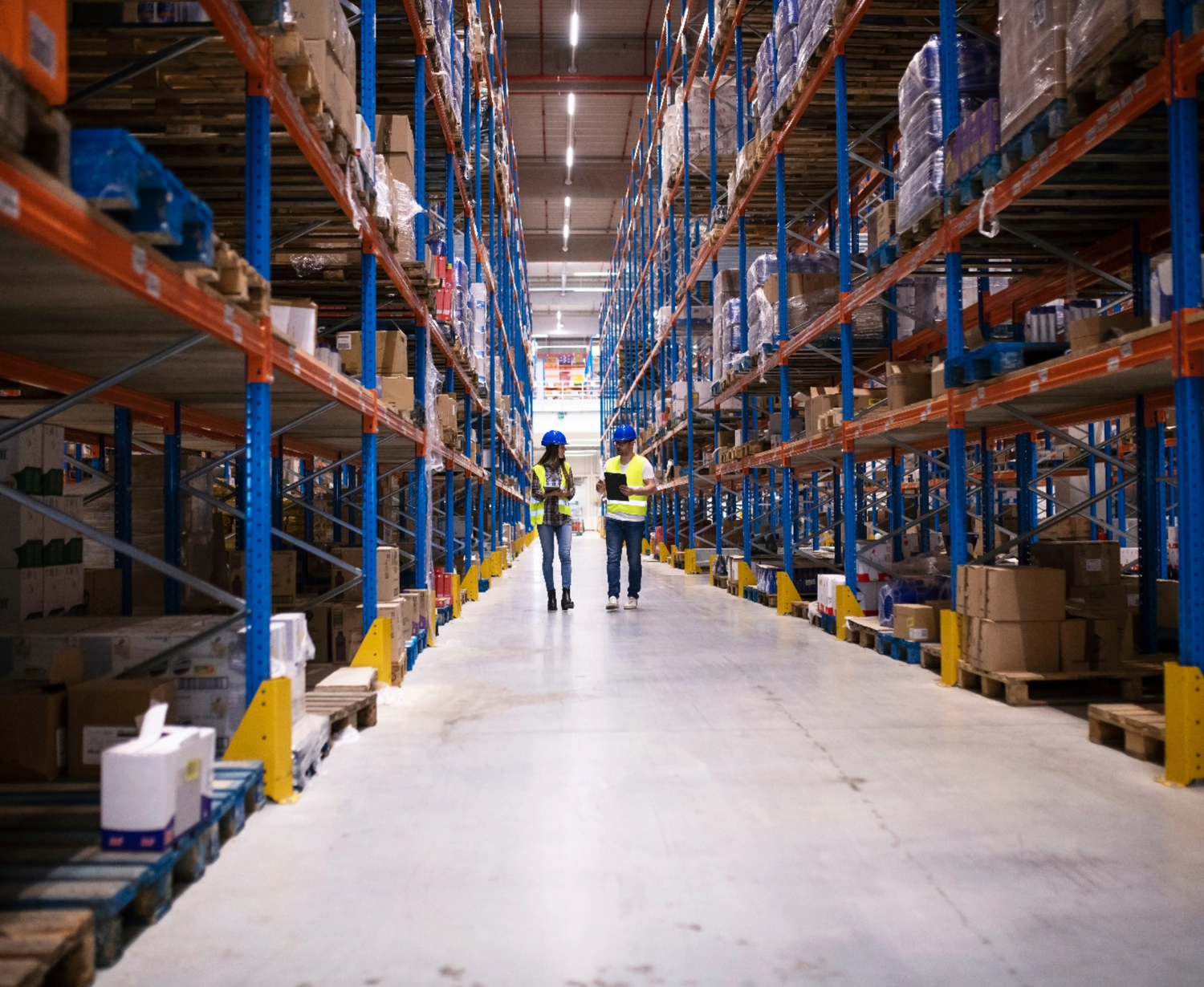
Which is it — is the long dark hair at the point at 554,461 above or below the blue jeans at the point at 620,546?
above

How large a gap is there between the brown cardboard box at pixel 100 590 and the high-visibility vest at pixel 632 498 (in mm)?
4714

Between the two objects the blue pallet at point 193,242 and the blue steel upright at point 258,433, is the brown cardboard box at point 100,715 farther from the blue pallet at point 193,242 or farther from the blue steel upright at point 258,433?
the blue pallet at point 193,242

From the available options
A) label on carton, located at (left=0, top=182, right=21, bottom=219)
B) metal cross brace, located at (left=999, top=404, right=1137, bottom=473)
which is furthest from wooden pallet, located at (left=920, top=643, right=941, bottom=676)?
label on carton, located at (left=0, top=182, right=21, bottom=219)

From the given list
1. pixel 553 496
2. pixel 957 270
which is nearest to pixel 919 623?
pixel 957 270

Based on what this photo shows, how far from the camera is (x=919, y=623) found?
6141 mm

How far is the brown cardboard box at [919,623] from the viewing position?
613cm

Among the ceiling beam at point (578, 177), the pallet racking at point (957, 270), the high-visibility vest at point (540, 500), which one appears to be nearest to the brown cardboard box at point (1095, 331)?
the pallet racking at point (957, 270)

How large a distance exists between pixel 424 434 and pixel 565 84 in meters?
15.1

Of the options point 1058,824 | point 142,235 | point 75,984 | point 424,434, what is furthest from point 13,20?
point 424,434

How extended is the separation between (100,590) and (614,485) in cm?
500

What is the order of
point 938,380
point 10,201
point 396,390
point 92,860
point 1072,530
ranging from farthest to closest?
1. point 1072,530
2. point 396,390
3. point 938,380
4. point 92,860
5. point 10,201

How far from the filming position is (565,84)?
19781mm

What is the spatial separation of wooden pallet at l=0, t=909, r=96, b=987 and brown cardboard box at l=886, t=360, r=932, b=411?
5.74 metres

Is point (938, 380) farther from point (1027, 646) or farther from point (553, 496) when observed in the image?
point (553, 496)
